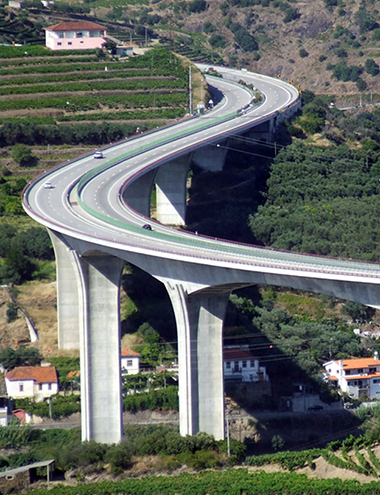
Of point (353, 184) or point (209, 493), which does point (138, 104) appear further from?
point (209, 493)

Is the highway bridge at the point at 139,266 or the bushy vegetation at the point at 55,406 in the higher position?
the highway bridge at the point at 139,266

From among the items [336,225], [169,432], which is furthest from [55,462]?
[336,225]

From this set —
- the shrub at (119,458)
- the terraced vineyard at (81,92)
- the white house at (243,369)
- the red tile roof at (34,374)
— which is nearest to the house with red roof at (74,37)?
the terraced vineyard at (81,92)

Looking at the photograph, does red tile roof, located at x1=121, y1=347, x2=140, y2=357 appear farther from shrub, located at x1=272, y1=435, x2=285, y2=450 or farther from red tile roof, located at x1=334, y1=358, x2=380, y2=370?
red tile roof, located at x1=334, y1=358, x2=380, y2=370

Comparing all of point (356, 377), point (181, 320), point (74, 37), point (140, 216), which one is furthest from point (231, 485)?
point (74, 37)

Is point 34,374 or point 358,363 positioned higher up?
point 358,363

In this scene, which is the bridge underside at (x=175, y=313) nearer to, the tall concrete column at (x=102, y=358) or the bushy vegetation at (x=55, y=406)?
the tall concrete column at (x=102, y=358)

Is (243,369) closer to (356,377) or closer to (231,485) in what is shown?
(356,377)
